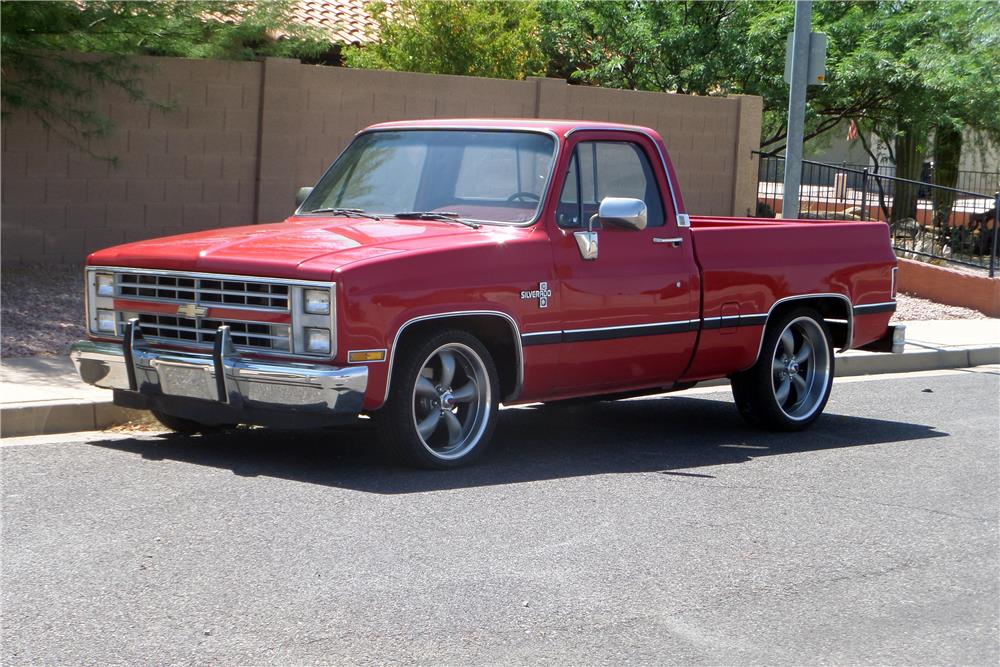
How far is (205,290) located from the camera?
23.6 ft

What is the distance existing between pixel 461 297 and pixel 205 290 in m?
1.37

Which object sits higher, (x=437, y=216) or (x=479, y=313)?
(x=437, y=216)

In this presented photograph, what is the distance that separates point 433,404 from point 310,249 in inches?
43.6

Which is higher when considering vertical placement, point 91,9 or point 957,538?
point 91,9

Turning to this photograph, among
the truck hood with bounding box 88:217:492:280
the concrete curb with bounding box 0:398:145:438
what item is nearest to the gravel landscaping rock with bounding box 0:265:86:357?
Answer: the concrete curb with bounding box 0:398:145:438

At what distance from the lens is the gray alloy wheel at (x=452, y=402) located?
24.3ft

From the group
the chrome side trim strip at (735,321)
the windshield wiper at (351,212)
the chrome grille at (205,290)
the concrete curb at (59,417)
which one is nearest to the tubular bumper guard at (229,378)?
the chrome grille at (205,290)

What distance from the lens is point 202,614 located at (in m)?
4.96

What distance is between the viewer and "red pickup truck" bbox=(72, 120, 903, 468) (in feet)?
22.7

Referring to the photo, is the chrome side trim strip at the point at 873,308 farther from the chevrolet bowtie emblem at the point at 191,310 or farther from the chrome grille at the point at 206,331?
the chevrolet bowtie emblem at the point at 191,310

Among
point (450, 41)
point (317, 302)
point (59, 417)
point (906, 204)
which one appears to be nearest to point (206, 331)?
point (317, 302)

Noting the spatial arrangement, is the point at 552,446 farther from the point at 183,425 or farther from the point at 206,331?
the point at 206,331

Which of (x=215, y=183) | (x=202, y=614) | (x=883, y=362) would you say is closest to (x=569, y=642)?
(x=202, y=614)

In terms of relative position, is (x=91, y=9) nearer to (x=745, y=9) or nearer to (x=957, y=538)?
(x=957, y=538)
